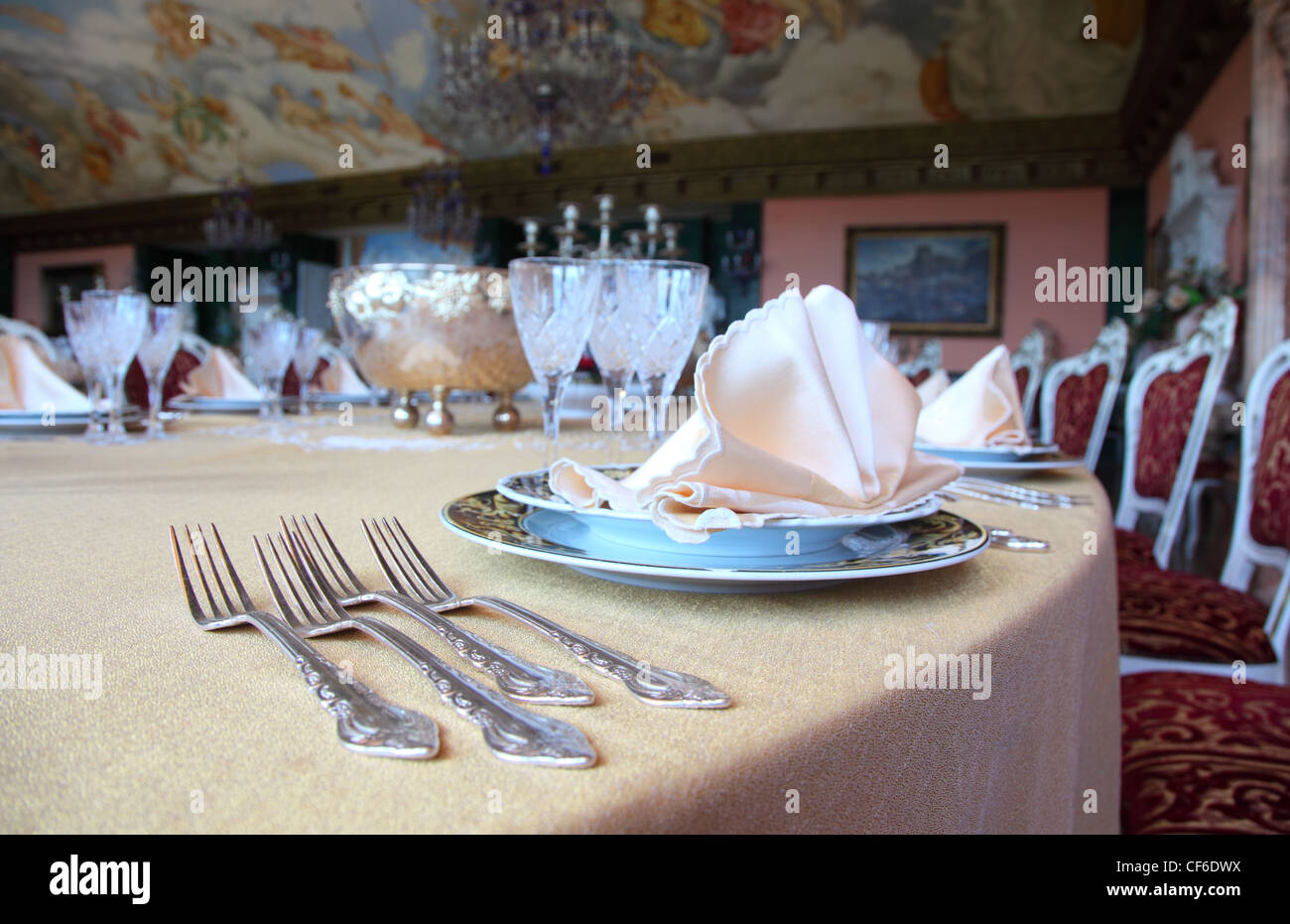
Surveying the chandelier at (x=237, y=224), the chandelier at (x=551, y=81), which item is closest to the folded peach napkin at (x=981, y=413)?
the chandelier at (x=551, y=81)

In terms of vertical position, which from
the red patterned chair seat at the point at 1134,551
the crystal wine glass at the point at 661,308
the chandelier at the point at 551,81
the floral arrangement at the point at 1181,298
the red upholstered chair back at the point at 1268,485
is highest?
the chandelier at the point at 551,81

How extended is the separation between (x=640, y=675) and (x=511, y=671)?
0.05 m

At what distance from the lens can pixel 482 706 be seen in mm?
295

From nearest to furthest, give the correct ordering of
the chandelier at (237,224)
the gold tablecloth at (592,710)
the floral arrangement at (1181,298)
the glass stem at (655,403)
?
the gold tablecloth at (592,710) → the glass stem at (655,403) → the floral arrangement at (1181,298) → the chandelier at (237,224)

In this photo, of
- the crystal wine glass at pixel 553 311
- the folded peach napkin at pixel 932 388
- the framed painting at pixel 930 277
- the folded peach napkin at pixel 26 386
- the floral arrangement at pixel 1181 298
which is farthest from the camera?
the framed painting at pixel 930 277

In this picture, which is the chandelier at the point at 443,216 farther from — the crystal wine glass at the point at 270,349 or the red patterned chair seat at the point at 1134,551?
the red patterned chair seat at the point at 1134,551

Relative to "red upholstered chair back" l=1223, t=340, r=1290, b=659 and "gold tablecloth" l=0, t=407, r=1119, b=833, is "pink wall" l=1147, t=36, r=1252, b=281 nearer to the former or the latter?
"red upholstered chair back" l=1223, t=340, r=1290, b=659

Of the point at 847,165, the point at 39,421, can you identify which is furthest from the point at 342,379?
the point at 847,165

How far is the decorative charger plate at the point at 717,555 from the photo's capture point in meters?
0.43

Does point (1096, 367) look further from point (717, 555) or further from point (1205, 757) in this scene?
point (717, 555)

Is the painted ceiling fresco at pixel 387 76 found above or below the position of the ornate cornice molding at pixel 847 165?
above
